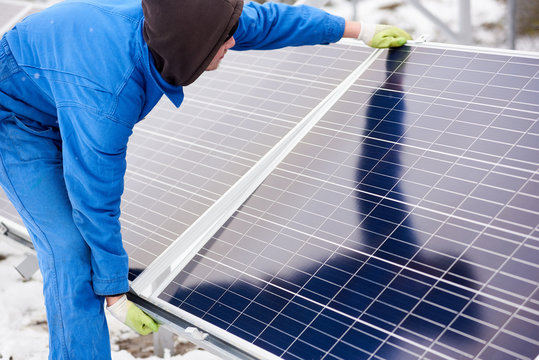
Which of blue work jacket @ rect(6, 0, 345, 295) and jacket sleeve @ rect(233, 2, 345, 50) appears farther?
jacket sleeve @ rect(233, 2, 345, 50)

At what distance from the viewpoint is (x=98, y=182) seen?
2.25 metres

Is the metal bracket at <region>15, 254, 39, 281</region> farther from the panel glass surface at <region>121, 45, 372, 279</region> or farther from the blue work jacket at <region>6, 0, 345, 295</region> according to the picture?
the blue work jacket at <region>6, 0, 345, 295</region>

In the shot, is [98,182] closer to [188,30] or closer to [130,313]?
[130,313]

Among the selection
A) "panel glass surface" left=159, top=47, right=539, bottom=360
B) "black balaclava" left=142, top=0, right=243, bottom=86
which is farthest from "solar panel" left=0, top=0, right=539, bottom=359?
"black balaclava" left=142, top=0, right=243, bottom=86

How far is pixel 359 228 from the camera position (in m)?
2.35

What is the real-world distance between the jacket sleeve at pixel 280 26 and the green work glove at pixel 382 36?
20 cm

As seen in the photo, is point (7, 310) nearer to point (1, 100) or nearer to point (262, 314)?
point (1, 100)

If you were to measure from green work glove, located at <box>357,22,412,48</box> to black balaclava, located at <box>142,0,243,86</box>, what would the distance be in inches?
40.2

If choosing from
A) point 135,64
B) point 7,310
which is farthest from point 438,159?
point 7,310

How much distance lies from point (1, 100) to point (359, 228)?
4.83ft

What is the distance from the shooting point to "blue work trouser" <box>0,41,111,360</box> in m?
2.43

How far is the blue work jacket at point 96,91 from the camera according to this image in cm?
222

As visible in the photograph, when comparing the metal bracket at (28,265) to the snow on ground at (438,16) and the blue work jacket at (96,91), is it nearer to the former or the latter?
the blue work jacket at (96,91)

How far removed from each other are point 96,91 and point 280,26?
2.97ft
